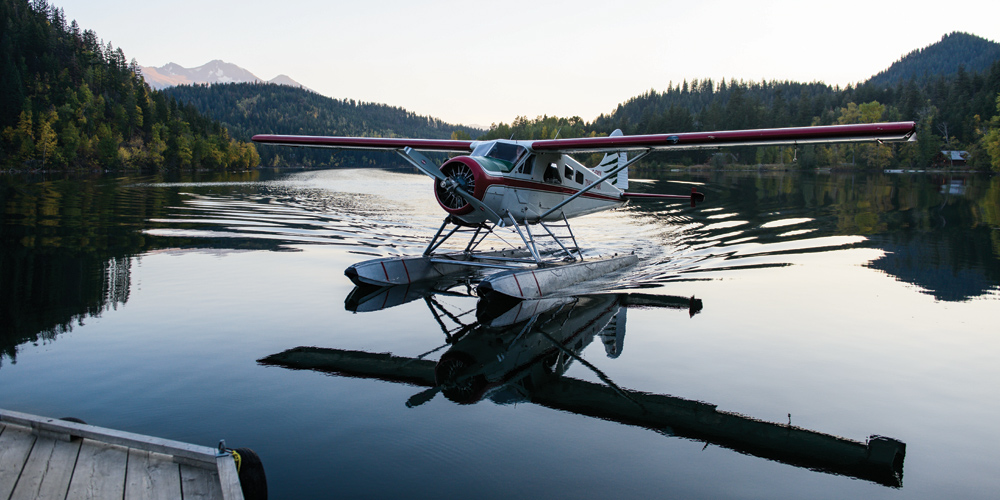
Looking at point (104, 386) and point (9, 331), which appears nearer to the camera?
point (104, 386)

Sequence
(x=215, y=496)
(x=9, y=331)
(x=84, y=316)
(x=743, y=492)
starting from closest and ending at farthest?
(x=215, y=496)
(x=743, y=492)
(x=9, y=331)
(x=84, y=316)

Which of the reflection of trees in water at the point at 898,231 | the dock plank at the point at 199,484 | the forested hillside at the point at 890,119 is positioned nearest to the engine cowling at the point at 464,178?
the dock plank at the point at 199,484

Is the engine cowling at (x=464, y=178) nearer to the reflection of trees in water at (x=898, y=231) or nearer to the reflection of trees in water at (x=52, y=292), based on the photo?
the reflection of trees in water at (x=52, y=292)

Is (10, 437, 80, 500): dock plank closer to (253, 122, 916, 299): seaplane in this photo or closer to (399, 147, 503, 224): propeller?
(253, 122, 916, 299): seaplane

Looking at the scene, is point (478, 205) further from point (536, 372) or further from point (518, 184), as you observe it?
point (536, 372)

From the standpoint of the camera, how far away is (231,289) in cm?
992

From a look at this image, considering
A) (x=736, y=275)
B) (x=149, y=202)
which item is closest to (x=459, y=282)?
(x=736, y=275)

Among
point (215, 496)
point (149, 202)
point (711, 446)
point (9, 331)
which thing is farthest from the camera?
point (149, 202)

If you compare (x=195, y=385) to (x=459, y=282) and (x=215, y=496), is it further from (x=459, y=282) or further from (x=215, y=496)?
(x=459, y=282)

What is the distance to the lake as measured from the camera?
4289 millimetres

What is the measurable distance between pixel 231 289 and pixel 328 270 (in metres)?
2.36

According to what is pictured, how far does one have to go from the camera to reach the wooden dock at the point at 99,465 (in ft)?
10.0

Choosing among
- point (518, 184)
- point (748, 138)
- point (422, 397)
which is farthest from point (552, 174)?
point (422, 397)

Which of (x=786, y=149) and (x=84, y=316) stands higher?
(x=786, y=149)
